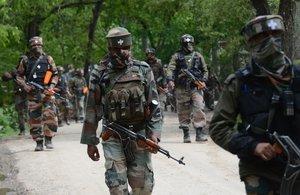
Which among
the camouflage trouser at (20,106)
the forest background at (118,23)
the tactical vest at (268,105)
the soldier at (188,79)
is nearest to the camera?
the tactical vest at (268,105)

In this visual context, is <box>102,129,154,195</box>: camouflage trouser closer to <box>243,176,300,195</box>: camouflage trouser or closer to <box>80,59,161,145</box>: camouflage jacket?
<box>80,59,161,145</box>: camouflage jacket

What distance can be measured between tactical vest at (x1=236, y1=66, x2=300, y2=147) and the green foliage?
17.5m

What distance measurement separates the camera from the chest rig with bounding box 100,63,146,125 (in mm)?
7305

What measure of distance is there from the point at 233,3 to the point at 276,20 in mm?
16020

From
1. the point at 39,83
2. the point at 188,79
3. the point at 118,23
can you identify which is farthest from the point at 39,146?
the point at 118,23

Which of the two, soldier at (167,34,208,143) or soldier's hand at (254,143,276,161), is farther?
soldier at (167,34,208,143)

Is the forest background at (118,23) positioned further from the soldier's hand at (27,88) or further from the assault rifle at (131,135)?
the assault rifle at (131,135)

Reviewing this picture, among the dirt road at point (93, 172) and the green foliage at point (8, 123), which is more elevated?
the dirt road at point (93, 172)

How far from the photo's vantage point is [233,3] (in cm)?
2086

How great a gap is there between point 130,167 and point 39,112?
7272 mm

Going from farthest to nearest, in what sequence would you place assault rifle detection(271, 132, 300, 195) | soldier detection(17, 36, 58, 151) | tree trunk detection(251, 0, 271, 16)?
1. tree trunk detection(251, 0, 271, 16)
2. soldier detection(17, 36, 58, 151)
3. assault rifle detection(271, 132, 300, 195)

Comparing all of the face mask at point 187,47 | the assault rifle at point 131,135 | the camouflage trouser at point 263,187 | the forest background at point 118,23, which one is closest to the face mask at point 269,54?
the camouflage trouser at point 263,187

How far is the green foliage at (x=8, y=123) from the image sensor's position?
22.8m

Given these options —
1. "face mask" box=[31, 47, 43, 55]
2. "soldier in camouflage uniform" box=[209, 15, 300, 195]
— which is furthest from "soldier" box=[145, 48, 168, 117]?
"soldier in camouflage uniform" box=[209, 15, 300, 195]
